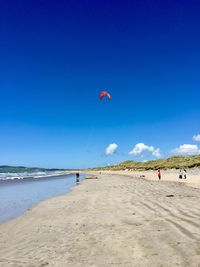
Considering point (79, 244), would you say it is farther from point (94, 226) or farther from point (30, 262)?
point (94, 226)

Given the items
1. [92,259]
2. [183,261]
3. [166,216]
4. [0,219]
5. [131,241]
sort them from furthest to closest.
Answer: [0,219] → [166,216] → [131,241] → [92,259] → [183,261]

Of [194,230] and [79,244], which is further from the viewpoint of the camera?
[194,230]

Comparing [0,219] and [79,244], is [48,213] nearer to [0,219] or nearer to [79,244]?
[0,219]

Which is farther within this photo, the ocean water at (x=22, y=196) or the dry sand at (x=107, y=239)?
the ocean water at (x=22, y=196)

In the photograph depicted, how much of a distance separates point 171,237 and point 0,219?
899 cm

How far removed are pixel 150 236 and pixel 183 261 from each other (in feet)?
7.56

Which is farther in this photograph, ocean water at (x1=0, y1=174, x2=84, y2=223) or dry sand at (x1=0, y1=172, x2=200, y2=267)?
ocean water at (x1=0, y1=174, x2=84, y2=223)

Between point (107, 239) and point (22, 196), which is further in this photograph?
point (22, 196)

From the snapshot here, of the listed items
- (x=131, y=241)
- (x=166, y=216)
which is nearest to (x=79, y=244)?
(x=131, y=241)

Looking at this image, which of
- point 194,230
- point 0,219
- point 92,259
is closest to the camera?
point 92,259

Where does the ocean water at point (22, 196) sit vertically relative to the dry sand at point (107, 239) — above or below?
above

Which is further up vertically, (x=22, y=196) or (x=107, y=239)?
(x=22, y=196)

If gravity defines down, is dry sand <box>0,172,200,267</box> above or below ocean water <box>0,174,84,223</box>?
below

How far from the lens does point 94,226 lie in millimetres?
10992
